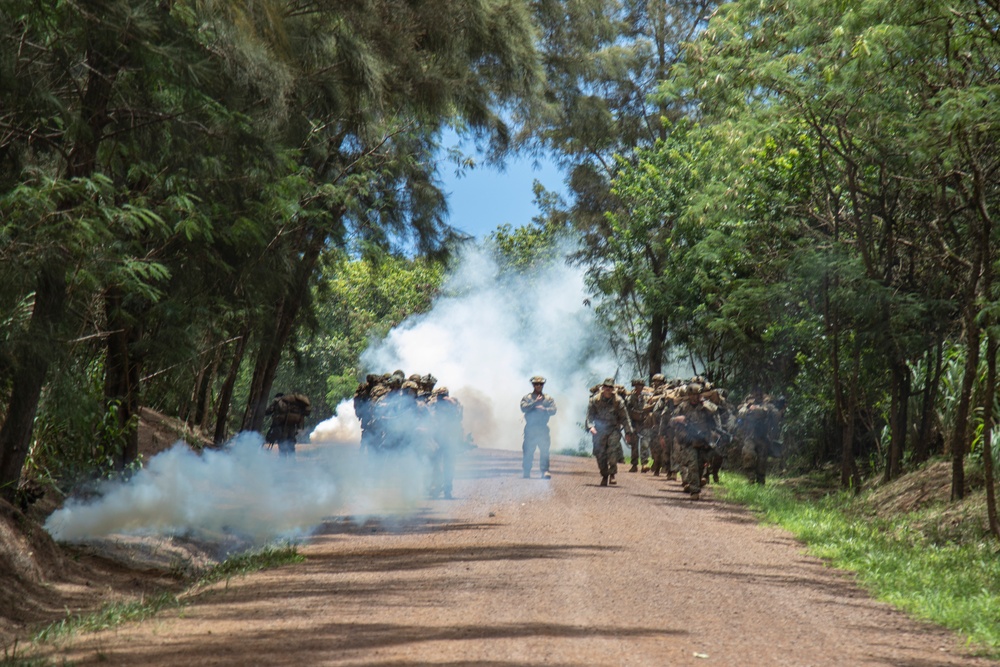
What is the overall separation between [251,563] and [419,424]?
22.7 ft

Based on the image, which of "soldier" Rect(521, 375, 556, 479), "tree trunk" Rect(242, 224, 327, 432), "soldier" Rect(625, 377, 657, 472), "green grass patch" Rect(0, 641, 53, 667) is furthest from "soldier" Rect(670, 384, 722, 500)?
"green grass patch" Rect(0, 641, 53, 667)

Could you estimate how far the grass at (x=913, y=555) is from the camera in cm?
886

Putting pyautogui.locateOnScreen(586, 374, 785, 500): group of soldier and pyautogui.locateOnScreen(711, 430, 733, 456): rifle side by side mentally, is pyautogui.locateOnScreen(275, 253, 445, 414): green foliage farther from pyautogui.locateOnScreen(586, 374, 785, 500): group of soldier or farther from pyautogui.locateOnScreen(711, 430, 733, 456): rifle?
pyautogui.locateOnScreen(711, 430, 733, 456): rifle

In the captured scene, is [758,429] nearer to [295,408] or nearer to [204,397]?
[295,408]

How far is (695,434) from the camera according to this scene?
19156mm

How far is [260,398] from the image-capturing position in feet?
80.7

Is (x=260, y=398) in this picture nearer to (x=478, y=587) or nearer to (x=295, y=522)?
(x=295, y=522)

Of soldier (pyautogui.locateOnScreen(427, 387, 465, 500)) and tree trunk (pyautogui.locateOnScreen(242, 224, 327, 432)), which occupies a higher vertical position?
tree trunk (pyautogui.locateOnScreen(242, 224, 327, 432))

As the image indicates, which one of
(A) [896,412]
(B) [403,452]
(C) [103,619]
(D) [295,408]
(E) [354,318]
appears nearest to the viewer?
(C) [103,619]

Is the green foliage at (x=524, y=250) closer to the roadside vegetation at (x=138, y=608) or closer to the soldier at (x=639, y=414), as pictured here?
the soldier at (x=639, y=414)

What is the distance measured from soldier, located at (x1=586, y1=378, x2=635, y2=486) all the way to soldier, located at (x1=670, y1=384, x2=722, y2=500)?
1098mm

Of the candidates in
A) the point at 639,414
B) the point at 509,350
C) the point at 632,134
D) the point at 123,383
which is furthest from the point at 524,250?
the point at 123,383

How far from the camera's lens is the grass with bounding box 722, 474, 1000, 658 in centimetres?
886

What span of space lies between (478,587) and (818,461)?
18.2 meters
